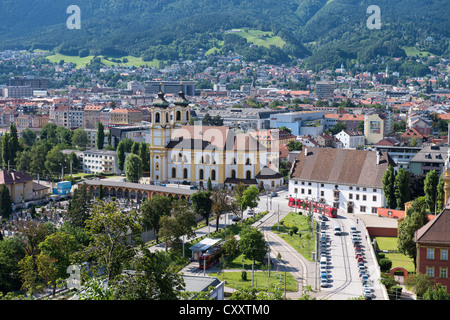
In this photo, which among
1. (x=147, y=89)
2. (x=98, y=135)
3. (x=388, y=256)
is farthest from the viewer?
(x=147, y=89)

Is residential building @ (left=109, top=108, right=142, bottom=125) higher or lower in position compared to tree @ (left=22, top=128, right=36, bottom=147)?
higher

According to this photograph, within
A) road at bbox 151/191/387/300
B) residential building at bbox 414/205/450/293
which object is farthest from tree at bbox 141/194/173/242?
residential building at bbox 414/205/450/293

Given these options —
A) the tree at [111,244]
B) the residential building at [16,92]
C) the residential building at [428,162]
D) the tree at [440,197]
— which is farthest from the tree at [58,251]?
the residential building at [16,92]

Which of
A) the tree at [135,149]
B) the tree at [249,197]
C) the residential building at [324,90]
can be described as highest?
the residential building at [324,90]

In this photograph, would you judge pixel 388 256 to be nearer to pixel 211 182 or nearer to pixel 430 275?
pixel 430 275

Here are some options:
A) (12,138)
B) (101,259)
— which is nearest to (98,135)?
(12,138)

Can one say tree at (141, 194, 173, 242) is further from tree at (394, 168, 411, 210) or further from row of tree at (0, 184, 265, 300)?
tree at (394, 168, 411, 210)

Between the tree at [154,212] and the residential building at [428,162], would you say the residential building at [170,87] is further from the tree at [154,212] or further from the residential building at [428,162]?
the tree at [154,212]
